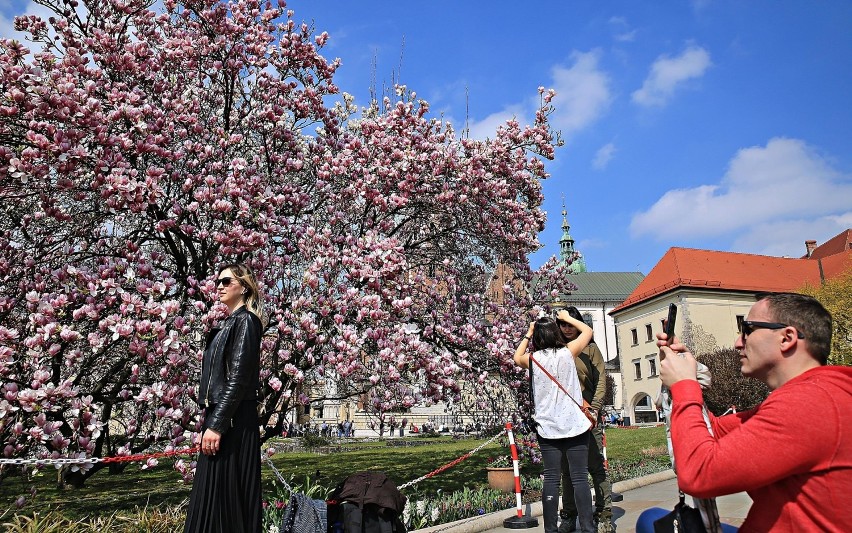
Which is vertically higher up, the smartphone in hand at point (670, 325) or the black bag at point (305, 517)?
the smartphone in hand at point (670, 325)

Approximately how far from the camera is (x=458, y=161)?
30.4 feet

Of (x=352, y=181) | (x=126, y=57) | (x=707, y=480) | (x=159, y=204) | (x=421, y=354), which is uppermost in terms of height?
(x=126, y=57)

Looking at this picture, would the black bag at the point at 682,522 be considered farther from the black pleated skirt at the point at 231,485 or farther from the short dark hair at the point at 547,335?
the short dark hair at the point at 547,335

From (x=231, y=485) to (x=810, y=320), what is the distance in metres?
3.58

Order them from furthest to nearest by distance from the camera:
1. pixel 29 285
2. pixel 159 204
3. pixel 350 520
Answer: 1. pixel 159 204
2. pixel 29 285
3. pixel 350 520

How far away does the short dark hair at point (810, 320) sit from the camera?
6.41ft

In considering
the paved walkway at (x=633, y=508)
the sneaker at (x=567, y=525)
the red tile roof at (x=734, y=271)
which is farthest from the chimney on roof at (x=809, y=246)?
the sneaker at (x=567, y=525)

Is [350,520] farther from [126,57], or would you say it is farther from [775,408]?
[126,57]

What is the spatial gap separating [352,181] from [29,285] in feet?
14.6

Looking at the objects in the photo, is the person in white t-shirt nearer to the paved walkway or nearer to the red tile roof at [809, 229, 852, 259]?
the paved walkway

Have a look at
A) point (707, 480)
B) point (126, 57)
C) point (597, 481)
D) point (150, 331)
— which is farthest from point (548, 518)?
point (126, 57)

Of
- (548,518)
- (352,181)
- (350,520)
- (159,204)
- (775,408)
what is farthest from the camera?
(352,181)

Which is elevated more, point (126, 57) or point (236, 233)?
point (126, 57)

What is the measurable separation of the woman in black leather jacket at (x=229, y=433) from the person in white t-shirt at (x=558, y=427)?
262 cm
